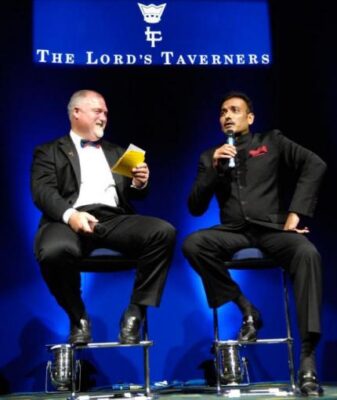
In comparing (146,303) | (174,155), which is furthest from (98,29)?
(146,303)

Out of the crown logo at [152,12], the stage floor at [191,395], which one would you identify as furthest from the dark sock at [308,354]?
the crown logo at [152,12]

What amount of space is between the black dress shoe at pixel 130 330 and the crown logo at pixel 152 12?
2.15 metres

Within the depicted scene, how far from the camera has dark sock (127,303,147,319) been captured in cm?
320

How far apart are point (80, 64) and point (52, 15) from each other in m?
0.38

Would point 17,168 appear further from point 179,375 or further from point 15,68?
point 179,375

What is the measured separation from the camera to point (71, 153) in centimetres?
367

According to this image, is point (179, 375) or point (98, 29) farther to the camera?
point (98, 29)

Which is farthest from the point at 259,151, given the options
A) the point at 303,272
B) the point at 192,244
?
the point at 303,272

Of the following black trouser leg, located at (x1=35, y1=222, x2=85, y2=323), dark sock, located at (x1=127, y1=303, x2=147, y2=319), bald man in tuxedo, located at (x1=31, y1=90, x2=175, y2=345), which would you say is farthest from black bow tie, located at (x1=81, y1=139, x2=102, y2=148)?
dark sock, located at (x1=127, y1=303, x2=147, y2=319)

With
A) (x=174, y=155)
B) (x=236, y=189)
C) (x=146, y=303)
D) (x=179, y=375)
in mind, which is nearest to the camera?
(x=146, y=303)

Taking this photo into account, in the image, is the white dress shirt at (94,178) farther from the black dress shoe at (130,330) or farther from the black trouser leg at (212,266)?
the black dress shoe at (130,330)

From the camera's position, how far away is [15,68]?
434 centimetres

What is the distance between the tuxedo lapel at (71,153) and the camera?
11.9 feet

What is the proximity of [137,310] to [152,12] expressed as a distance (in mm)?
2168
